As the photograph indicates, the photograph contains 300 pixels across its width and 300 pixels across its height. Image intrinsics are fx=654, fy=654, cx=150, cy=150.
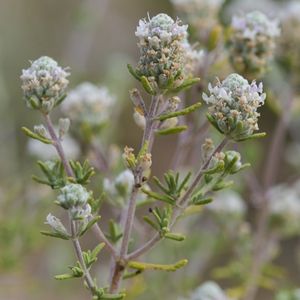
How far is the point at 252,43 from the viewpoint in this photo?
1979mm

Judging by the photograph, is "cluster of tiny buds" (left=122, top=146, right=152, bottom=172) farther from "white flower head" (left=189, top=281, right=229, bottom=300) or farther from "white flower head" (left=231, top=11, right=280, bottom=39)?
"white flower head" (left=231, top=11, right=280, bottom=39)

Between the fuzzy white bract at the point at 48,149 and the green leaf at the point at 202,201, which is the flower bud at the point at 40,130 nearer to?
the green leaf at the point at 202,201

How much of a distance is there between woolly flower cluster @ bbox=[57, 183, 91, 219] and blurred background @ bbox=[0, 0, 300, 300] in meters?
0.78

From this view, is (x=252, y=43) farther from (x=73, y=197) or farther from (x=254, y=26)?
(x=73, y=197)

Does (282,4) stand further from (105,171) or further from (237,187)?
(105,171)

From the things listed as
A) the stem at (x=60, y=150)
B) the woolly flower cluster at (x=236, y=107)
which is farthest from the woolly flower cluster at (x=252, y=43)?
the stem at (x=60, y=150)

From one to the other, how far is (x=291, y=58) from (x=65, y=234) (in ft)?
4.45

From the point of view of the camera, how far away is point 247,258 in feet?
7.74

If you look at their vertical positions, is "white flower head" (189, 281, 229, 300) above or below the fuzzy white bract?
below

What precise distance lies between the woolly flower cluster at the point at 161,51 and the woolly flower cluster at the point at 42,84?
9.6 inches

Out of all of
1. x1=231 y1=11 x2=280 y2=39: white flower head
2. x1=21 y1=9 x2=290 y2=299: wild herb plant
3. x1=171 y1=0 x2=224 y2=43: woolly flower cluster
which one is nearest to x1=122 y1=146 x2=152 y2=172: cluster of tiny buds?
x1=21 y1=9 x2=290 y2=299: wild herb plant

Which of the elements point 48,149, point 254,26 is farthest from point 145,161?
point 48,149

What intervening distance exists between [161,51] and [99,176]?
1.22 metres

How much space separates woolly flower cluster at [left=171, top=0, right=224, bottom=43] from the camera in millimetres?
2336
